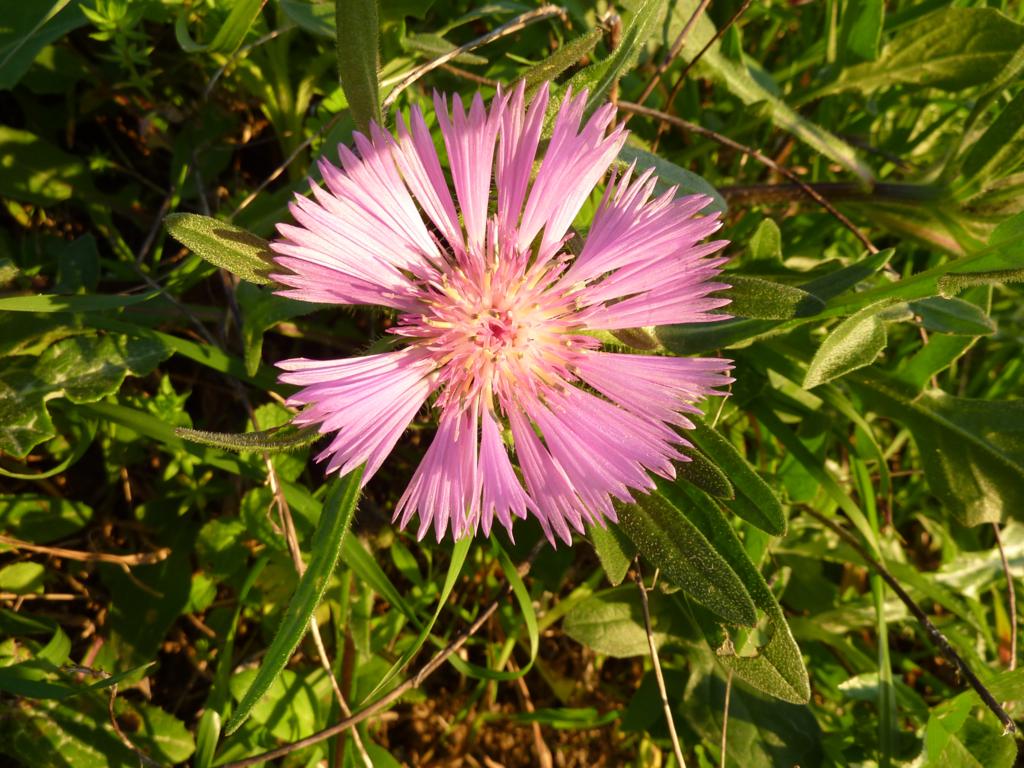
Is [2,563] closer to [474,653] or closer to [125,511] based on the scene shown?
[125,511]

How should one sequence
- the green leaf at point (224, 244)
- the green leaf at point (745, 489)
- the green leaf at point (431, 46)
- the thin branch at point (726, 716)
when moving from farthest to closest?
the thin branch at point (726, 716) → the green leaf at point (431, 46) → the green leaf at point (745, 489) → the green leaf at point (224, 244)

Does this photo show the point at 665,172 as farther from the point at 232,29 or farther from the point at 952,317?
the point at 232,29

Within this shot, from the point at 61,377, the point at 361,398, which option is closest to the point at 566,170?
the point at 361,398

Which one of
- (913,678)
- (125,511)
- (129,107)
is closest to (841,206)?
(913,678)

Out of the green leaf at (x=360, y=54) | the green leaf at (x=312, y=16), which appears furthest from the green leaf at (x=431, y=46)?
the green leaf at (x=360, y=54)

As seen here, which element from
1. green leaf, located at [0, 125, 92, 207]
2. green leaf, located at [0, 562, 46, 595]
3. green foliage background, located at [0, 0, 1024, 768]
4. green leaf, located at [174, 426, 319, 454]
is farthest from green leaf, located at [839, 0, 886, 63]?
green leaf, located at [0, 562, 46, 595]

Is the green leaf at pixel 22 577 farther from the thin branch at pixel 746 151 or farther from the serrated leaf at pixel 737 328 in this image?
the thin branch at pixel 746 151
